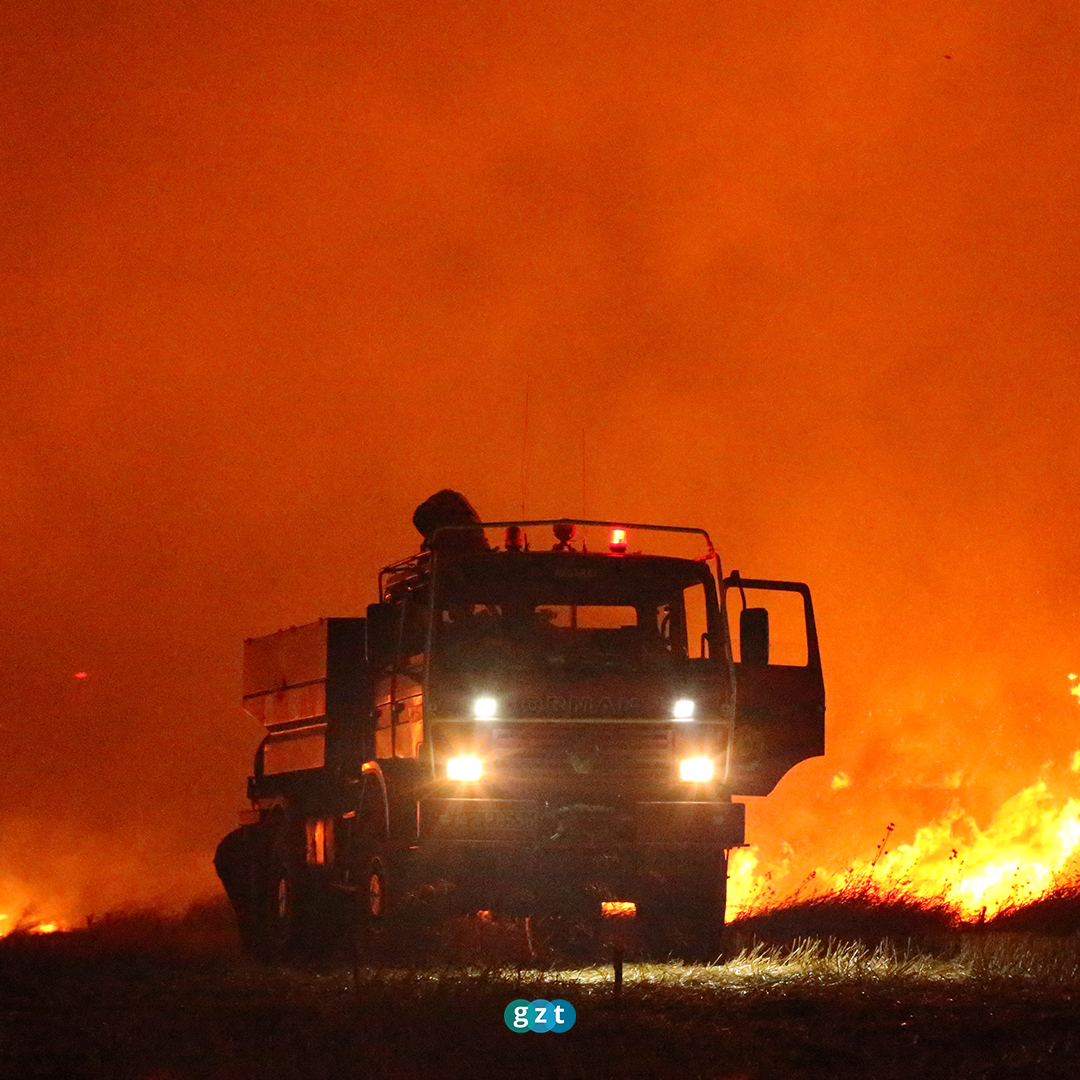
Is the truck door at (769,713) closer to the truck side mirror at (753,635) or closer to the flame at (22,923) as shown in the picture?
the truck side mirror at (753,635)

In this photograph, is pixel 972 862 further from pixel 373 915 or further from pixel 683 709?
pixel 373 915

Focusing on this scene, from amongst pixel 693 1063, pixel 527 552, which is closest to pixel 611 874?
pixel 527 552

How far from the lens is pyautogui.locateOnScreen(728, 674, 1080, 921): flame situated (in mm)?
23219

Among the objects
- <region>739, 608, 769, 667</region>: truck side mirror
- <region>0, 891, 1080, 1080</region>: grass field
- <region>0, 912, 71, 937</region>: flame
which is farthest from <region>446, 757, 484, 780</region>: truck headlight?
<region>0, 912, 71, 937</region>: flame

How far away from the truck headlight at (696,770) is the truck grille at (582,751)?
12 cm

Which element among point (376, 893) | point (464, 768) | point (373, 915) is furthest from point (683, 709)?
point (373, 915)

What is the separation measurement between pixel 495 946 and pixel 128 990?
3.47 m

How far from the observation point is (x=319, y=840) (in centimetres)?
1814

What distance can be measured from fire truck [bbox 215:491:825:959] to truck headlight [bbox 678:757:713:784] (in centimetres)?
1

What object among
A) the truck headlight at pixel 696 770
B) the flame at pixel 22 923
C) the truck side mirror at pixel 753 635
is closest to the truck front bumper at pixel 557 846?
the truck headlight at pixel 696 770

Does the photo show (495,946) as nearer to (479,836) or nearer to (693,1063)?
(479,836)

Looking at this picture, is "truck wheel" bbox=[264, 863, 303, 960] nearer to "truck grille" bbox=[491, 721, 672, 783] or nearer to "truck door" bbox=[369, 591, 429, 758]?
"truck door" bbox=[369, 591, 429, 758]

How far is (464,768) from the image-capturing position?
15625 mm

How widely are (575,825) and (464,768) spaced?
1020 mm
